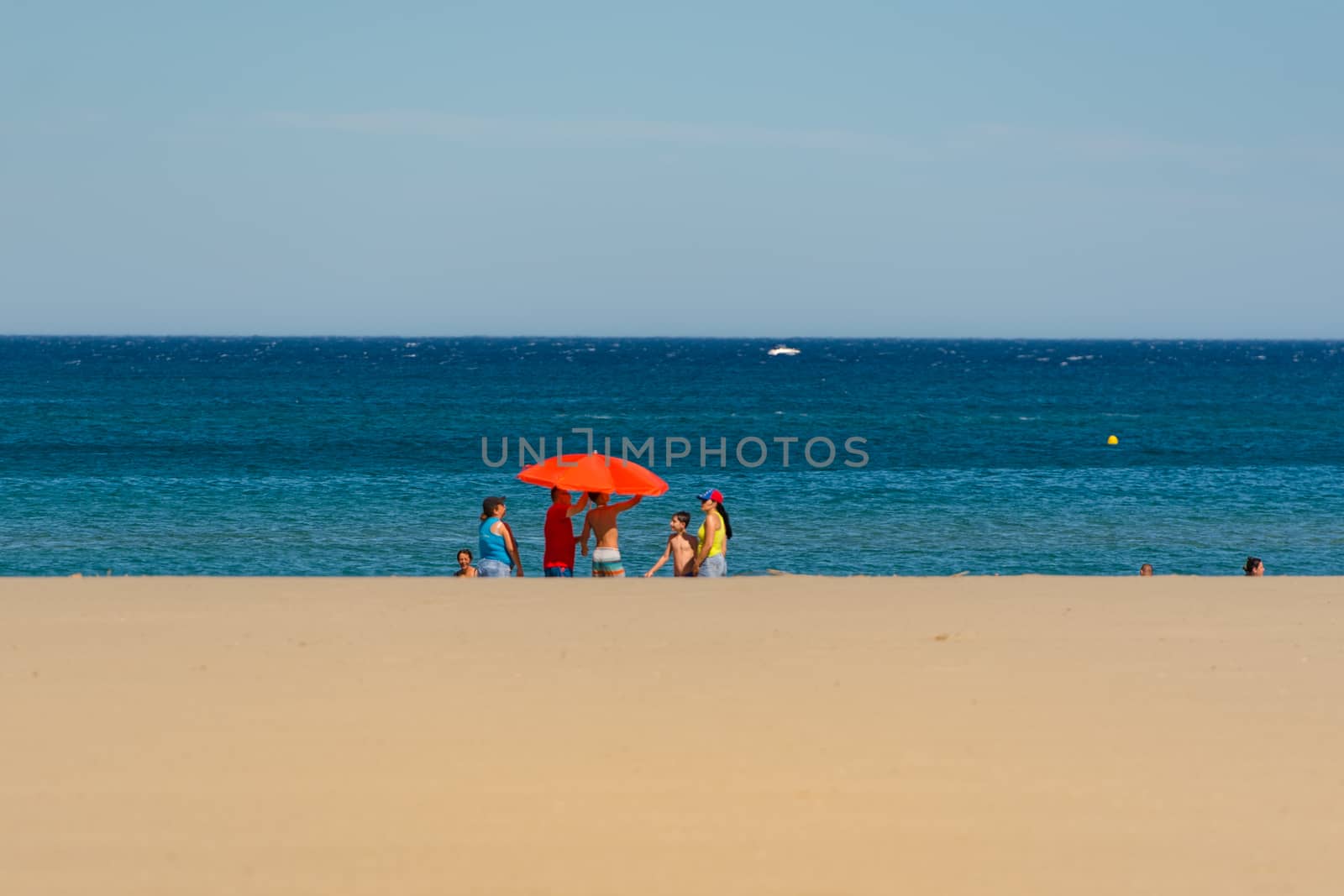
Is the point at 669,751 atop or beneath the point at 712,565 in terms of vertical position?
atop

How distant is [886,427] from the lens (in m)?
58.0

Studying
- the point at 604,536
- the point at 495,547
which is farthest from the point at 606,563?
the point at 495,547

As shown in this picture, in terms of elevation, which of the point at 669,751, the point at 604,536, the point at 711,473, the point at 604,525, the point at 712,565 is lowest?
the point at 711,473

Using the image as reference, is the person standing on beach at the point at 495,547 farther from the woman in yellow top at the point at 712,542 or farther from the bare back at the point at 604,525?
the woman in yellow top at the point at 712,542

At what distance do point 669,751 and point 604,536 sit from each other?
7275 millimetres

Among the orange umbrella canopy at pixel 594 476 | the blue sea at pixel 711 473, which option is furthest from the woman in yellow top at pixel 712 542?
the blue sea at pixel 711 473

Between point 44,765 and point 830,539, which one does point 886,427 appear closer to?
point 830,539

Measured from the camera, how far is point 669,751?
668cm

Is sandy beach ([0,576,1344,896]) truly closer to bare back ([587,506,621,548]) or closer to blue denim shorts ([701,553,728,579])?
bare back ([587,506,621,548])

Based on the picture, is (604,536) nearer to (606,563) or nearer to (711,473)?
(606,563)

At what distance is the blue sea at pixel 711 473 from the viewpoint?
2433cm

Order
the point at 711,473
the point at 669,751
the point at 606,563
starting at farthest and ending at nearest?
1. the point at 711,473
2. the point at 606,563
3. the point at 669,751

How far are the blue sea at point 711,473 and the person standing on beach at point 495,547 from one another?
28.3 ft

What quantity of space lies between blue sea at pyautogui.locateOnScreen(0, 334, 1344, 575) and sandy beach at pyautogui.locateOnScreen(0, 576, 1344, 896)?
1273cm
